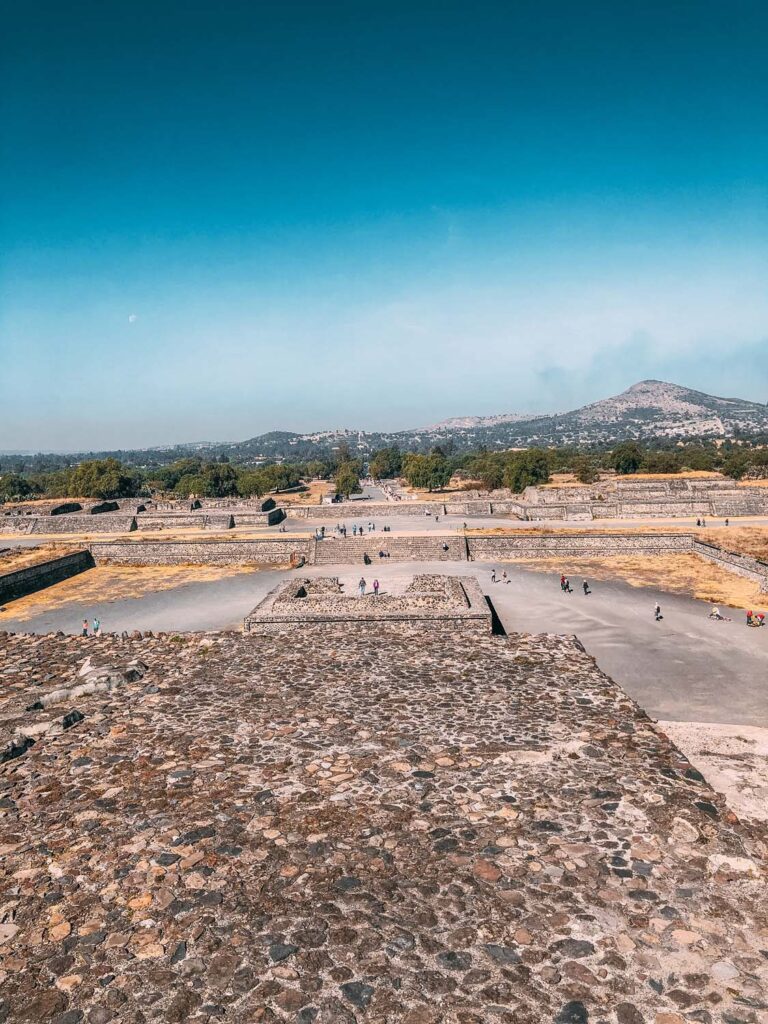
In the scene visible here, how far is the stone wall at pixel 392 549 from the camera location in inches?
1175

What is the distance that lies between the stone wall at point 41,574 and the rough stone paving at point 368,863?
20372 mm

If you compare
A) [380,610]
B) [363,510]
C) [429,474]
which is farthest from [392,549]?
[429,474]

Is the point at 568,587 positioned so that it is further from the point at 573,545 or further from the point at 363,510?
the point at 363,510

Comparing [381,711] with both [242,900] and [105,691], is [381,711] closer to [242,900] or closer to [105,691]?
[242,900]

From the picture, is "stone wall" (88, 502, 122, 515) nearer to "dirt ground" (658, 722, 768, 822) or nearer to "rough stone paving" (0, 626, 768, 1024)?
"rough stone paving" (0, 626, 768, 1024)

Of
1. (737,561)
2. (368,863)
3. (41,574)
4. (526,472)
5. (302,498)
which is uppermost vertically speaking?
(526,472)

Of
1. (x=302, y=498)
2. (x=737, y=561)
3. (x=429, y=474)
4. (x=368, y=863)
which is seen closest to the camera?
(x=368, y=863)

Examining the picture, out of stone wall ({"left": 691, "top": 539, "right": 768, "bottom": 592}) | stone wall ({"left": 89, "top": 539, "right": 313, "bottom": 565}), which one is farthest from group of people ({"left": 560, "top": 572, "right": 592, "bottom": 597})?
stone wall ({"left": 89, "top": 539, "right": 313, "bottom": 565})

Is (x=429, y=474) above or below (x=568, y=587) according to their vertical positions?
above

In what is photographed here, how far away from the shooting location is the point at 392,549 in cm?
3016

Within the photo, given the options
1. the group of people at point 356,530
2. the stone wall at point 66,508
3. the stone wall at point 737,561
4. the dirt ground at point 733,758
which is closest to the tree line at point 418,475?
the stone wall at point 66,508

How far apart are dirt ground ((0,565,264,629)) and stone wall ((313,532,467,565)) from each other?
3.83 meters

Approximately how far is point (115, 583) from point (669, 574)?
942 inches

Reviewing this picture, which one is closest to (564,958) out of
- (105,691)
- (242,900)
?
(242,900)
